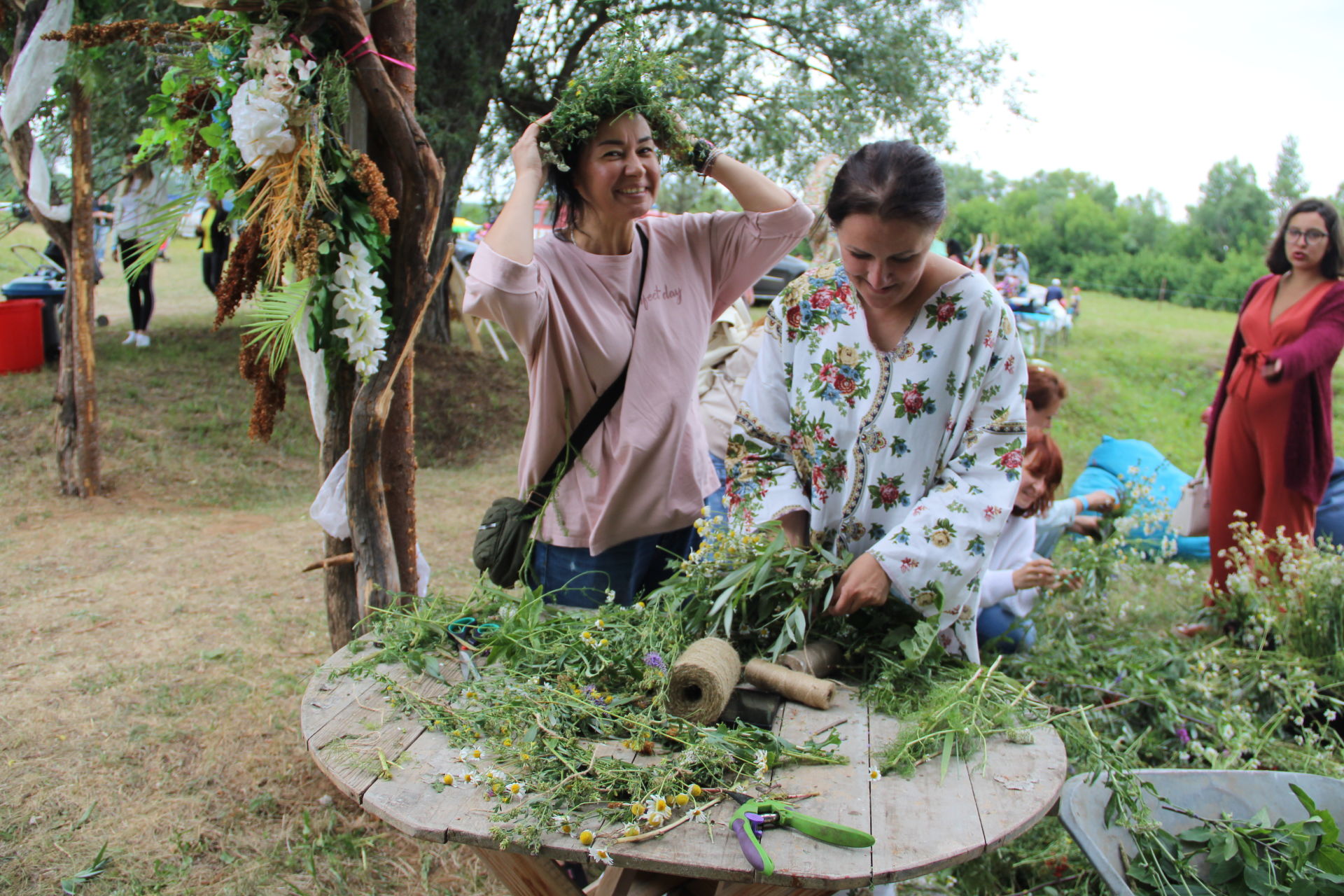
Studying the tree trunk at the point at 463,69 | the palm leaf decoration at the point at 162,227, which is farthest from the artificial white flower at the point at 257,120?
the tree trunk at the point at 463,69

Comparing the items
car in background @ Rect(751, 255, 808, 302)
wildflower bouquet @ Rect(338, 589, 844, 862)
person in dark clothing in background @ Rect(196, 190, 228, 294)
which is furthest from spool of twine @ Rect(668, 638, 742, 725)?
car in background @ Rect(751, 255, 808, 302)

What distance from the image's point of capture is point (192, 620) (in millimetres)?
4090

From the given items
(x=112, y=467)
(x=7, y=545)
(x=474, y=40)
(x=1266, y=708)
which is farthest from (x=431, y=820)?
(x=474, y=40)

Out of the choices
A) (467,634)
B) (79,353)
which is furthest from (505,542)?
(79,353)

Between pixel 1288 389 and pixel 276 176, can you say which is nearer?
pixel 276 176

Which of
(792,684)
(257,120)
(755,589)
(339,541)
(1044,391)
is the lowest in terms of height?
(339,541)

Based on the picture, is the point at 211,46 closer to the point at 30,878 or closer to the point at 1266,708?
the point at 30,878

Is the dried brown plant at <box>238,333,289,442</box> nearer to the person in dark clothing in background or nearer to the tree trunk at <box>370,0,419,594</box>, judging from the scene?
the tree trunk at <box>370,0,419,594</box>

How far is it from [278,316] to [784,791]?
1.70 m

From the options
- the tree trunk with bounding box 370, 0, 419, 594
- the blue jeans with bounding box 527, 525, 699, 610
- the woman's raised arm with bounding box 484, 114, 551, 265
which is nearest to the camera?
the woman's raised arm with bounding box 484, 114, 551, 265

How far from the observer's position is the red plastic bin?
7.61 meters

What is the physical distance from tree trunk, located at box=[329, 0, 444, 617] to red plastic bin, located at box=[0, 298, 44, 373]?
681cm

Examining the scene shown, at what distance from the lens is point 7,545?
16.0ft

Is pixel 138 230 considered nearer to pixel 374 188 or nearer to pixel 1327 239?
pixel 374 188
